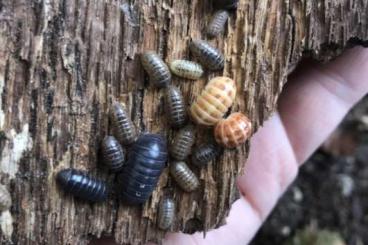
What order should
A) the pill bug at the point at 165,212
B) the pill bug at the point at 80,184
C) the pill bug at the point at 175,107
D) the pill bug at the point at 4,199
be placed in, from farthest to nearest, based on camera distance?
the pill bug at the point at 165,212
the pill bug at the point at 175,107
the pill bug at the point at 80,184
the pill bug at the point at 4,199

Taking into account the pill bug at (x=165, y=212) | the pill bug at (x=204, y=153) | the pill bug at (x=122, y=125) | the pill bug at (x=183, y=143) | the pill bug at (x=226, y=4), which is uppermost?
the pill bug at (x=226, y=4)

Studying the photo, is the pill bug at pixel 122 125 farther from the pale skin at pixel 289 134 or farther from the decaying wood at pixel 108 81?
the pale skin at pixel 289 134

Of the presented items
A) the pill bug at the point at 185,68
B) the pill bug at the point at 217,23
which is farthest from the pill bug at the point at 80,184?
the pill bug at the point at 217,23

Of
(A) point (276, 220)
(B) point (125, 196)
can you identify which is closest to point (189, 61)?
(B) point (125, 196)

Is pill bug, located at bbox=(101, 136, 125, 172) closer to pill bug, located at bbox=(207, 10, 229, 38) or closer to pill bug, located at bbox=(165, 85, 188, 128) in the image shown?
pill bug, located at bbox=(165, 85, 188, 128)

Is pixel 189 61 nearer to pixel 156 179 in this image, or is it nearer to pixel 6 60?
pixel 156 179

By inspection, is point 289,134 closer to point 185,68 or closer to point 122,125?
point 185,68

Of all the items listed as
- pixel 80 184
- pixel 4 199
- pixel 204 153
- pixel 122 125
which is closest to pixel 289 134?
pixel 204 153
